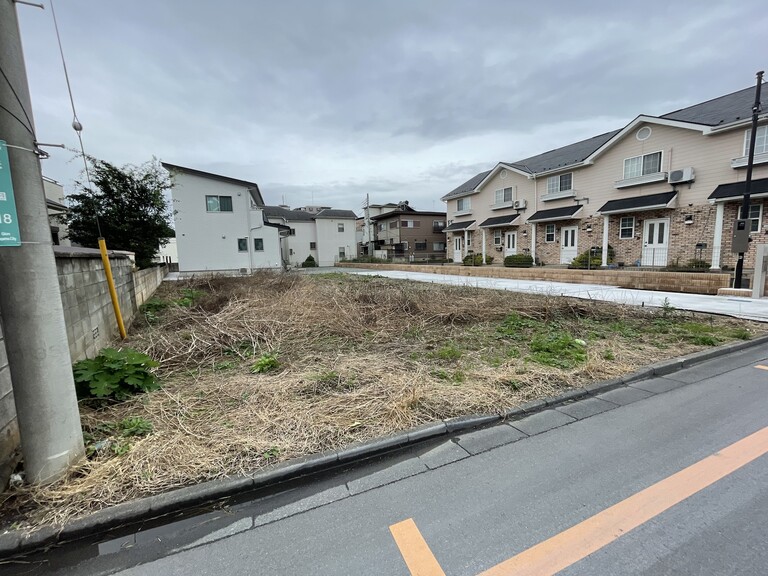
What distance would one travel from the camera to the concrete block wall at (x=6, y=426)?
213 cm

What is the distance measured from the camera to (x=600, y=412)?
10.0ft

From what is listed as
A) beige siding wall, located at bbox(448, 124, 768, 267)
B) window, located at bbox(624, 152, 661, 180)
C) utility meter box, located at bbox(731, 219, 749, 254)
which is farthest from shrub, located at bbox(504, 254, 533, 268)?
utility meter box, located at bbox(731, 219, 749, 254)

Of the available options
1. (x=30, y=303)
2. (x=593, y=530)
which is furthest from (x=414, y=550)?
(x=30, y=303)

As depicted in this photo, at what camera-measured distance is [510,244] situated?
23.3 meters

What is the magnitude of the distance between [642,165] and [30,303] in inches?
831

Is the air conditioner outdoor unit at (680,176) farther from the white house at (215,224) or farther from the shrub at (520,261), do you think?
the white house at (215,224)

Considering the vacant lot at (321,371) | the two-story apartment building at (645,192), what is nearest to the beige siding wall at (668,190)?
the two-story apartment building at (645,192)

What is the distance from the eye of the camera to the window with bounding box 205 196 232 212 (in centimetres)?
2250

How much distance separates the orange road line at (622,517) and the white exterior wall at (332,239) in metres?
36.2

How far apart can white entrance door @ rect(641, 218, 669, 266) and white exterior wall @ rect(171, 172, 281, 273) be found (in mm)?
22637

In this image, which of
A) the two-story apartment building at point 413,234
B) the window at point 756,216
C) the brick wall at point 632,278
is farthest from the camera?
the two-story apartment building at point 413,234

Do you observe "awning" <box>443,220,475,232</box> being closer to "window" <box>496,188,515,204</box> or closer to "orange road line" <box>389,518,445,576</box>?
"window" <box>496,188,515,204</box>

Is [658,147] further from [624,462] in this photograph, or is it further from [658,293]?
[624,462]

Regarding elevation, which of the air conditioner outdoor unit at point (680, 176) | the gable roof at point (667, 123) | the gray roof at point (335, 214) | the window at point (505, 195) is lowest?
the air conditioner outdoor unit at point (680, 176)
